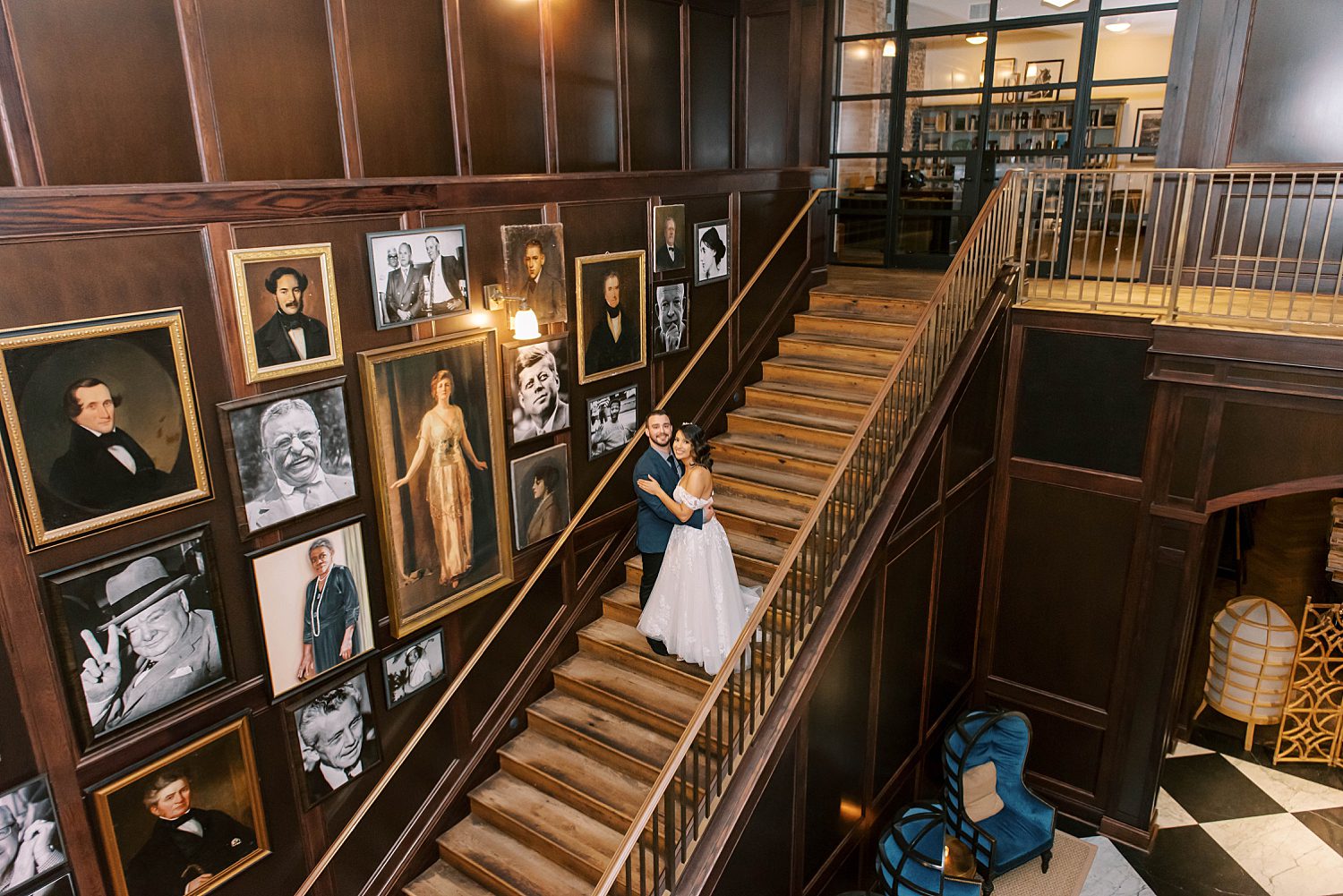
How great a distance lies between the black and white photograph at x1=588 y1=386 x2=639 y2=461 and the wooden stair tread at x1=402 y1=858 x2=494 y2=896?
2.91 m

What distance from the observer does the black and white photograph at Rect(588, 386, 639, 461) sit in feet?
21.2

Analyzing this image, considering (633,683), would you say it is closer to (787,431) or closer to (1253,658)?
(787,431)

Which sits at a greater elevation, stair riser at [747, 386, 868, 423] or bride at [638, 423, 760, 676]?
stair riser at [747, 386, 868, 423]

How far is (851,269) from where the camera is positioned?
1023 centimetres

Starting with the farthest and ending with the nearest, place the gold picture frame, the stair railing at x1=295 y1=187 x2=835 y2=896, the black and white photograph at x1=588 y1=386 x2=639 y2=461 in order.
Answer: the black and white photograph at x1=588 y1=386 x2=639 y2=461
the stair railing at x1=295 y1=187 x2=835 y2=896
the gold picture frame

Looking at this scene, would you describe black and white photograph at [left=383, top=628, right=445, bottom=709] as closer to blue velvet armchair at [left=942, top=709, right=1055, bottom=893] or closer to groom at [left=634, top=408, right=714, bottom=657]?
groom at [left=634, top=408, right=714, bottom=657]

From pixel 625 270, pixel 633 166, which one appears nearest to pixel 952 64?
pixel 633 166

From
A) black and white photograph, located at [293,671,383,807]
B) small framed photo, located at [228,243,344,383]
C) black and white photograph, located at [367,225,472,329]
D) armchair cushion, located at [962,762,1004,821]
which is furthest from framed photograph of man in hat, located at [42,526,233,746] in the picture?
armchair cushion, located at [962,762,1004,821]

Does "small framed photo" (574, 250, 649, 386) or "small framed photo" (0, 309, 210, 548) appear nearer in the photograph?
"small framed photo" (0, 309, 210, 548)

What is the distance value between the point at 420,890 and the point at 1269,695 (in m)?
8.23

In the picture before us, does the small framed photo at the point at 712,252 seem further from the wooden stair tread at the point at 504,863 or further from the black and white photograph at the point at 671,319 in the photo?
the wooden stair tread at the point at 504,863

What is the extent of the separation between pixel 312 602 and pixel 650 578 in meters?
2.24

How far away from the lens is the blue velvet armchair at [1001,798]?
6.81 m

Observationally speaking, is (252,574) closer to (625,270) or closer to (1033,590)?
(625,270)
